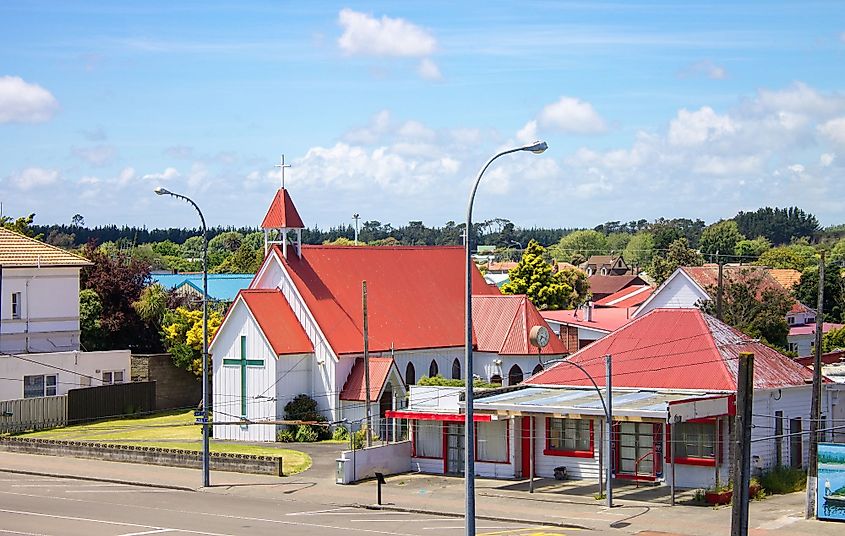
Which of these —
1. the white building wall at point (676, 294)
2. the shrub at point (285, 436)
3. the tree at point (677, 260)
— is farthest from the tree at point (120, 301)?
the tree at point (677, 260)

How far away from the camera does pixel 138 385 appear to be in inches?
2426

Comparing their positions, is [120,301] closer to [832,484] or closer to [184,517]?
[184,517]

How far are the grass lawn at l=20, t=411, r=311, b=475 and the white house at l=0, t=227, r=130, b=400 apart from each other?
270cm

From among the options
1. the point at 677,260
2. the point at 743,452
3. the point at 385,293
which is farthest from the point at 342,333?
the point at 677,260

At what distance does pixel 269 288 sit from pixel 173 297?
A: 14048 millimetres

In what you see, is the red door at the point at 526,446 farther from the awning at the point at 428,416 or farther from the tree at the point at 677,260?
the tree at the point at 677,260

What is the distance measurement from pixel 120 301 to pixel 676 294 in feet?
123

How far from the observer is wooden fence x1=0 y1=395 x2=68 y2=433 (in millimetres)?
54375

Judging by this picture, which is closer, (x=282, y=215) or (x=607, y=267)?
(x=282, y=215)

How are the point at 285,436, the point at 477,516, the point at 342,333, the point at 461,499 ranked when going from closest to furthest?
the point at 477,516, the point at 461,499, the point at 285,436, the point at 342,333

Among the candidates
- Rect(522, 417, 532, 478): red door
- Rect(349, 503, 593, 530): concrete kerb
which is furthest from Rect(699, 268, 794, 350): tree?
Rect(349, 503, 593, 530): concrete kerb

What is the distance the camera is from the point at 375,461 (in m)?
44.4

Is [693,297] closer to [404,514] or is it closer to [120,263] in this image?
[120,263]

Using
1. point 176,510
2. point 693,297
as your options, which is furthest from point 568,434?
point 693,297
